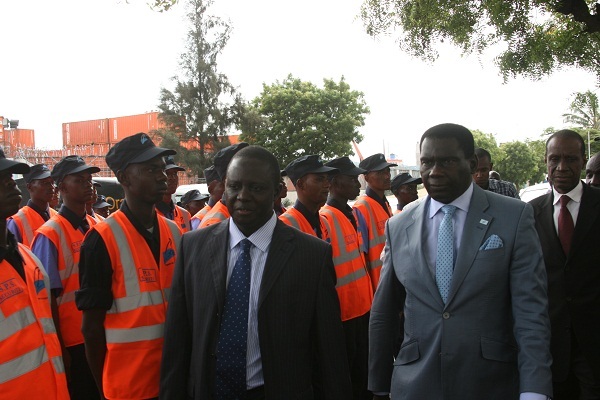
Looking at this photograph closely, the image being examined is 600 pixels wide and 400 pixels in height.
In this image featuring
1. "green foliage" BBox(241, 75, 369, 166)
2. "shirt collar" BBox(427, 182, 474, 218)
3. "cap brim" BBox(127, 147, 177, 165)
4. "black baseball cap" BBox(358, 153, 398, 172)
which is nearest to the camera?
"shirt collar" BBox(427, 182, 474, 218)

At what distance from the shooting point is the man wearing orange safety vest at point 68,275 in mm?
4160

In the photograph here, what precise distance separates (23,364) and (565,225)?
11.7 ft

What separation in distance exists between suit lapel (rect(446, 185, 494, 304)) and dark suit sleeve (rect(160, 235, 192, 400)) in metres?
1.36

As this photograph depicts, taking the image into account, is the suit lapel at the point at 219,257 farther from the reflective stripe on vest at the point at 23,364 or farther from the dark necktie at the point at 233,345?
the reflective stripe on vest at the point at 23,364

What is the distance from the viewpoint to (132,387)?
10.5 feet

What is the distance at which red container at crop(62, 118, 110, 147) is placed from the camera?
2261 inches

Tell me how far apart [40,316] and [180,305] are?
764mm

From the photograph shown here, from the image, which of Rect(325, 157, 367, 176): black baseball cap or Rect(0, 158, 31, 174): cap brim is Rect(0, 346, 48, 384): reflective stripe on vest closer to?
Rect(0, 158, 31, 174): cap brim

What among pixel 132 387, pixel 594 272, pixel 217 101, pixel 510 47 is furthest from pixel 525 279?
pixel 217 101

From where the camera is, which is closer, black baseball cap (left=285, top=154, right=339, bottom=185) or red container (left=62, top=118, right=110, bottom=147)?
black baseball cap (left=285, top=154, right=339, bottom=185)

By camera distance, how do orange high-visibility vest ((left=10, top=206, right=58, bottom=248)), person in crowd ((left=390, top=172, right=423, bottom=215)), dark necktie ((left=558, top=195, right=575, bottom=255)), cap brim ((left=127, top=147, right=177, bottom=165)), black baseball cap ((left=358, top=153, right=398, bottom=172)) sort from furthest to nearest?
1. person in crowd ((left=390, top=172, right=423, bottom=215))
2. black baseball cap ((left=358, top=153, right=398, bottom=172))
3. orange high-visibility vest ((left=10, top=206, right=58, bottom=248))
4. dark necktie ((left=558, top=195, right=575, bottom=255))
5. cap brim ((left=127, top=147, right=177, bottom=165))

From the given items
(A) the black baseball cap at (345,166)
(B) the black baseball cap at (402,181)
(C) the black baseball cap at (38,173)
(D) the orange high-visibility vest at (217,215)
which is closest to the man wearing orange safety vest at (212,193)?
(D) the orange high-visibility vest at (217,215)

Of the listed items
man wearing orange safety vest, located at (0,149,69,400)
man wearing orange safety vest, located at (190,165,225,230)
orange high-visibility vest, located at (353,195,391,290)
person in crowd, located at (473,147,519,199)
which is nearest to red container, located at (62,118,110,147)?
man wearing orange safety vest, located at (190,165,225,230)

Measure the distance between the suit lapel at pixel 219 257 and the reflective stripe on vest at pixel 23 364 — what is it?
100cm
